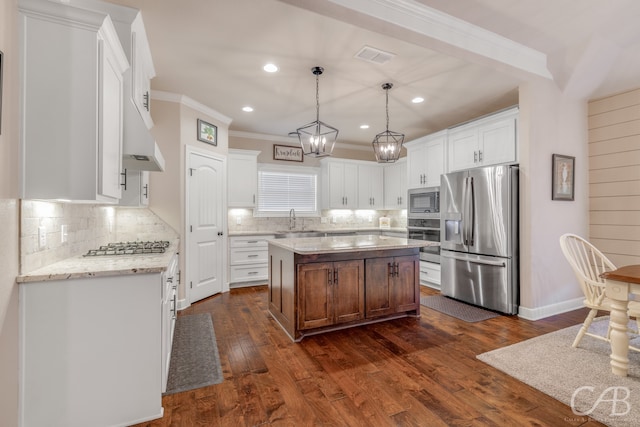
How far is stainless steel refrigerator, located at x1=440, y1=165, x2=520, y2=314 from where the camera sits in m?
3.58

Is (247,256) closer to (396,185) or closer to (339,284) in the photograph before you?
(339,284)

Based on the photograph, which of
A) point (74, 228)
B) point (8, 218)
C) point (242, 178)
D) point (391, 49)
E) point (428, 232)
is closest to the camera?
point (8, 218)

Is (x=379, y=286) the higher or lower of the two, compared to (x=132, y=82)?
lower

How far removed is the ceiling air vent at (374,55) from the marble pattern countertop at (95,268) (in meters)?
2.53

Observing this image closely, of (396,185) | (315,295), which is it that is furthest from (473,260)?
(396,185)

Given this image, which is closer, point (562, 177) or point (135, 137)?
point (135, 137)

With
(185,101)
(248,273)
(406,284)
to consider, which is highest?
(185,101)

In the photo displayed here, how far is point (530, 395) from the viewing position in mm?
2049

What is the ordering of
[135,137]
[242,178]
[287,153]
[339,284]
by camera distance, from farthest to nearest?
[287,153], [242,178], [339,284], [135,137]

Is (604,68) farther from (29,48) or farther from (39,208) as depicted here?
(39,208)

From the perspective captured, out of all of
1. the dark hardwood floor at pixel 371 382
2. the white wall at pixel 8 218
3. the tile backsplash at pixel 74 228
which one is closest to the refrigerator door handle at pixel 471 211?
the dark hardwood floor at pixel 371 382

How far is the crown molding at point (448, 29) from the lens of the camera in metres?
2.26

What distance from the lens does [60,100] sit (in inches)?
63.0

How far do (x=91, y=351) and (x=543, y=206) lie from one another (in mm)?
4509
